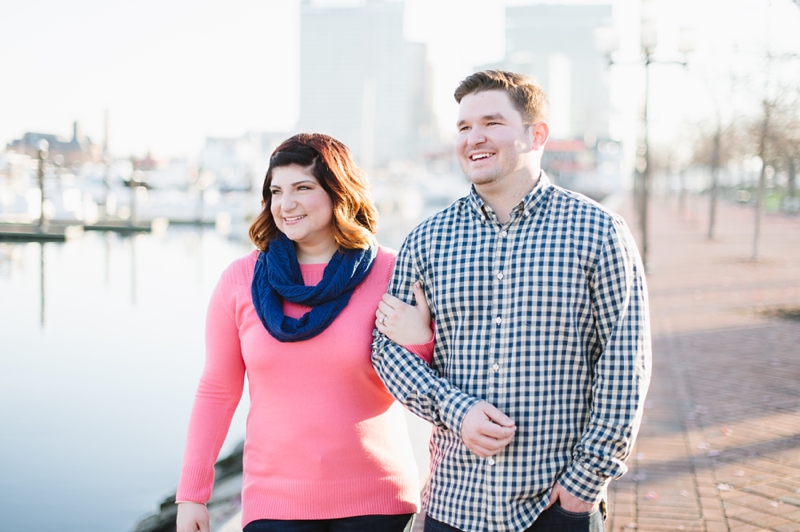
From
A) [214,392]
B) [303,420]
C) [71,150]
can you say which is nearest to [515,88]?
[303,420]

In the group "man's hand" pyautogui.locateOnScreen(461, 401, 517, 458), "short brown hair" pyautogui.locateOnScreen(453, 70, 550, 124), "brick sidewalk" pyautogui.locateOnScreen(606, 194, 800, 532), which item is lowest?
"brick sidewalk" pyautogui.locateOnScreen(606, 194, 800, 532)

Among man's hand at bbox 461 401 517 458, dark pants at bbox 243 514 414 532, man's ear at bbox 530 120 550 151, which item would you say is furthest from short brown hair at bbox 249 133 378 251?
dark pants at bbox 243 514 414 532

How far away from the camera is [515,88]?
210cm

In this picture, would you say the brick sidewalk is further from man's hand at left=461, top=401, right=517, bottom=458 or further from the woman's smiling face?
the woman's smiling face

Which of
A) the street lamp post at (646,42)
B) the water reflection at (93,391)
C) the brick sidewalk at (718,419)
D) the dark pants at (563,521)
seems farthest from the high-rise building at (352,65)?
the dark pants at (563,521)

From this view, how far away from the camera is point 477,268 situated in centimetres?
209

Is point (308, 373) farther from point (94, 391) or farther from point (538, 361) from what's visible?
point (94, 391)

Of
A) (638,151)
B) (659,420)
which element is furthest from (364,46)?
(659,420)

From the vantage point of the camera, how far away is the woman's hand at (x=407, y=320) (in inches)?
84.8

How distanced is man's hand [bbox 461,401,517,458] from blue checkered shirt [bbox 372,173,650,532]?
0.11ft

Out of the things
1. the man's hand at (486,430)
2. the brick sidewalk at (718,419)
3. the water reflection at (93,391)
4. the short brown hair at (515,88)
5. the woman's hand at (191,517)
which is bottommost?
the water reflection at (93,391)

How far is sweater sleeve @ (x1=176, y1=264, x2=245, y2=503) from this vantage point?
2330 millimetres

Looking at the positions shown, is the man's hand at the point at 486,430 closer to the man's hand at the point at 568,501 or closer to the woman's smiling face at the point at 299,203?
the man's hand at the point at 568,501

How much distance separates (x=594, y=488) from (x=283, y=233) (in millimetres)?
1235
